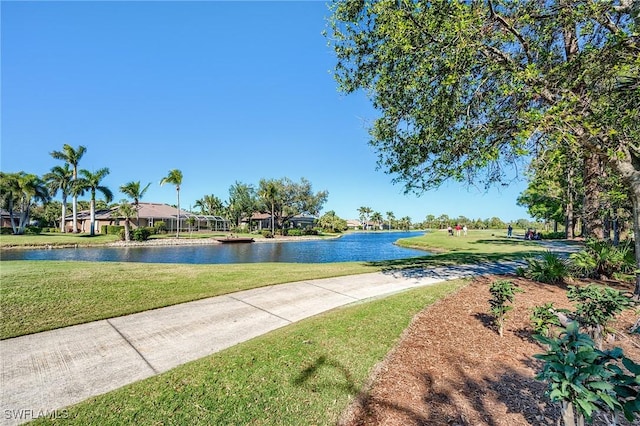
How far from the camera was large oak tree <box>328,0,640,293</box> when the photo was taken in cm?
462

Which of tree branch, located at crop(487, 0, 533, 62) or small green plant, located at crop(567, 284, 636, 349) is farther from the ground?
tree branch, located at crop(487, 0, 533, 62)

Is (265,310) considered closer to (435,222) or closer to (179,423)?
(179,423)

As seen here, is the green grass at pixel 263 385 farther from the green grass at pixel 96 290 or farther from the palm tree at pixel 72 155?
the palm tree at pixel 72 155

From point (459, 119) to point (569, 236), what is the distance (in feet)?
101

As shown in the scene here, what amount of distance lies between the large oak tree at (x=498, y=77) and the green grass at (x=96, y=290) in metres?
4.98

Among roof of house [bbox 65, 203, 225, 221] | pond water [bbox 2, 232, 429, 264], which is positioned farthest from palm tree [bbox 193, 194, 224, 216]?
pond water [bbox 2, 232, 429, 264]

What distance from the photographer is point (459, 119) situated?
6.46 m

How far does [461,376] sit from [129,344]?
13.7ft

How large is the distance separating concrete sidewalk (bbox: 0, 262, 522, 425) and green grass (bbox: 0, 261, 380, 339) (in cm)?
38

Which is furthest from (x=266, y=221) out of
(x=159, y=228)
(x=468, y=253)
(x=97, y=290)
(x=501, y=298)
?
(x=501, y=298)

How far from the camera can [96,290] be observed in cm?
609

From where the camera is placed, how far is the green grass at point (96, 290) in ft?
15.2

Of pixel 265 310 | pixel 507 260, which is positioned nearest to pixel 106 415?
pixel 265 310

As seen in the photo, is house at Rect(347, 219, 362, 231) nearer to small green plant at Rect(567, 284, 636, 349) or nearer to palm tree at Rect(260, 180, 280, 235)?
palm tree at Rect(260, 180, 280, 235)
